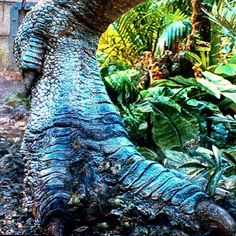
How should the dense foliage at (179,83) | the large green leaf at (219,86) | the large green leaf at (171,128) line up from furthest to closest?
the large green leaf at (219,86), the large green leaf at (171,128), the dense foliage at (179,83)

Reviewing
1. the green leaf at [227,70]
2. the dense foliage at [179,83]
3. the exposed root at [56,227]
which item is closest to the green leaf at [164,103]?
the dense foliage at [179,83]

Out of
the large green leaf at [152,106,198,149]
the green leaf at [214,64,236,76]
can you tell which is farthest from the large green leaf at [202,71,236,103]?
the large green leaf at [152,106,198,149]

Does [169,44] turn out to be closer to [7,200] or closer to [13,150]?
[13,150]

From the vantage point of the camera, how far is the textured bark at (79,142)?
1188mm

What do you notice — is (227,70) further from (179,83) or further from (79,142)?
(79,142)

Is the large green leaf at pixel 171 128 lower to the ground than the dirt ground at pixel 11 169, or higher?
higher

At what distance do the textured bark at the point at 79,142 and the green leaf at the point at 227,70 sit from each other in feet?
3.32

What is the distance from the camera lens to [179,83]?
2.64m

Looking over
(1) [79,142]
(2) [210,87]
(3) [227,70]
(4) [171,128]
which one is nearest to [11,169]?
(1) [79,142]

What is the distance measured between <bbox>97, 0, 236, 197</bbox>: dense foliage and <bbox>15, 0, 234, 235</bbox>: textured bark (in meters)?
0.11

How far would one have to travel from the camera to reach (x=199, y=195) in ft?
3.78

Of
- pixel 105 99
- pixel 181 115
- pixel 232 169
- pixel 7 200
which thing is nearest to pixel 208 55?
pixel 181 115

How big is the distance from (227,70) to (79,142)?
153 cm

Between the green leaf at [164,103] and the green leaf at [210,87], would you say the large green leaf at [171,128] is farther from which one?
the green leaf at [210,87]
